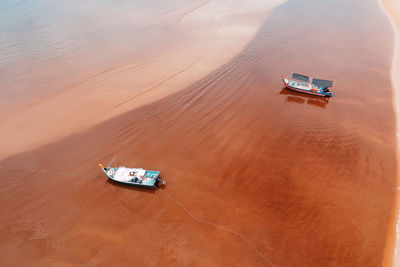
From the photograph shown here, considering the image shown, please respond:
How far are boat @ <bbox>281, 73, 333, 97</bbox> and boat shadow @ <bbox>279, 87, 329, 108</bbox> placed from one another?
0.37 m

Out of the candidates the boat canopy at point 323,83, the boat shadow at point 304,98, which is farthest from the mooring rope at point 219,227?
the boat canopy at point 323,83

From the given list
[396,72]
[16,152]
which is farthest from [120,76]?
[396,72]

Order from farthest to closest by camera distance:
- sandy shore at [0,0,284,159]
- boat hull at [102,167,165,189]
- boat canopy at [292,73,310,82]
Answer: boat canopy at [292,73,310,82], sandy shore at [0,0,284,159], boat hull at [102,167,165,189]

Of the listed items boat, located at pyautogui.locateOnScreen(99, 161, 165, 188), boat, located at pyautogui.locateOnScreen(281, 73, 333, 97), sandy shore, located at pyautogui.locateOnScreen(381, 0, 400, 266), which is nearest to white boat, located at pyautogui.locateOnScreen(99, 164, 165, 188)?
boat, located at pyautogui.locateOnScreen(99, 161, 165, 188)

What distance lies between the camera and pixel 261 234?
44.7 feet

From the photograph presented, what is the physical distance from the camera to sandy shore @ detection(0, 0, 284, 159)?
20.4 metres

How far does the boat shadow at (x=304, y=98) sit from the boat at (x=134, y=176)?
15274 millimetres

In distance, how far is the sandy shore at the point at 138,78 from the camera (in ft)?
67.1

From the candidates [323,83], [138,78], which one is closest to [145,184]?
[138,78]

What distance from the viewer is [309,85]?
974 inches

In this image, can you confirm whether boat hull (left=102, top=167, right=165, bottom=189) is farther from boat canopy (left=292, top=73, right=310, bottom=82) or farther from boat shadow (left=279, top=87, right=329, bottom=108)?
boat canopy (left=292, top=73, right=310, bottom=82)

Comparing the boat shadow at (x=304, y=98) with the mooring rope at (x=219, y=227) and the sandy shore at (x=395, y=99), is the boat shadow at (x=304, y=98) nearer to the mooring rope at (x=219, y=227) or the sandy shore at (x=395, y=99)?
the sandy shore at (x=395, y=99)

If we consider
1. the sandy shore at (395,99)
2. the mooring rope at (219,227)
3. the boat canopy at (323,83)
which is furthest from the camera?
the boat canopy at (323,83)

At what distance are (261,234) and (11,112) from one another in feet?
75.2
